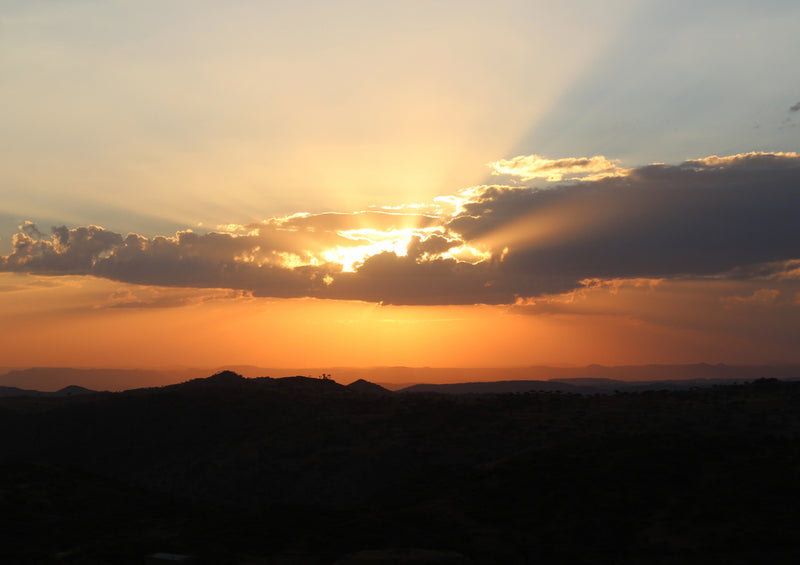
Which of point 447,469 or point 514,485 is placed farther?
point 447,469

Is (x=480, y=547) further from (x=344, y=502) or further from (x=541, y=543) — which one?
(x=344, y=502)

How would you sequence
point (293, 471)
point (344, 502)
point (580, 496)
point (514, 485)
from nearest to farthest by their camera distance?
point (580, 496), point (514, 485), point (344, 502), point (293, 471)

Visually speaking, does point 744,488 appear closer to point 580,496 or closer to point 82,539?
point 580,496

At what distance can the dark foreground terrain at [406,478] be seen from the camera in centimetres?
3192

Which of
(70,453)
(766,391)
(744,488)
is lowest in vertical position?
(70,453)

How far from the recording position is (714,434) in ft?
157

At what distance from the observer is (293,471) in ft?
172

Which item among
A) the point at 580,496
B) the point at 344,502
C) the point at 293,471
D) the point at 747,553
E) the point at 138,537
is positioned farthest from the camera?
the point at 293,471

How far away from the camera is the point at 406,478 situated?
1938 inches

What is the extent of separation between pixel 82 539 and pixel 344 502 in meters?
17.9

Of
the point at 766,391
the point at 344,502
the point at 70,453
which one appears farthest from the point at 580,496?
the point at 70,453

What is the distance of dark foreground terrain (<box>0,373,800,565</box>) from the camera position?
31922mm

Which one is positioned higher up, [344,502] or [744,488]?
[744,488]

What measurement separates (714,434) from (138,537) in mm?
39638
